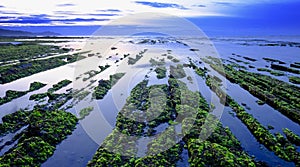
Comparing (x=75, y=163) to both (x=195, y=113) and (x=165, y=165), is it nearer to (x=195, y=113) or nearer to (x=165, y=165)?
(x=165, y=165)

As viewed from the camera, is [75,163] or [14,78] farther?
[14,78]

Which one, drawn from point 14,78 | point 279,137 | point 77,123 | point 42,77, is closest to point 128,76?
point 42,77

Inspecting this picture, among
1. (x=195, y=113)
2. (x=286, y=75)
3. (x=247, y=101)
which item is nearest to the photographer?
(x=195, y=113)

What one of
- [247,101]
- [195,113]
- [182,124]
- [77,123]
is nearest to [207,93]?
[247,101]

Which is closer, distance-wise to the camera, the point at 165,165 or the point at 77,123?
the point at 165,165

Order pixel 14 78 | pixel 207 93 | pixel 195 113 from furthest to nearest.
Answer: pixel 14 78 → pixel 207 93 → pixel 195 113

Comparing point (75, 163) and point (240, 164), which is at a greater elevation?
point (240, 164)

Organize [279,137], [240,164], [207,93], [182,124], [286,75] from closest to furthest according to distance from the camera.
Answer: [240,164]
[279,137]
[182,124]
[207,93]
[286,75]

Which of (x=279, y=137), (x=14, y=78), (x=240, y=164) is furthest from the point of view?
(x=14, y=78)

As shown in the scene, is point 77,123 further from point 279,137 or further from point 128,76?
point 128,76
